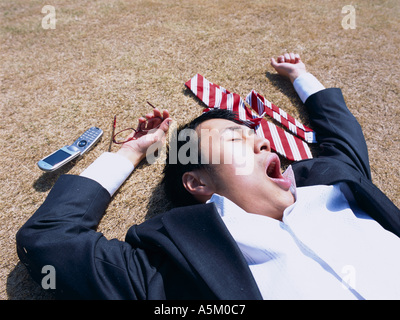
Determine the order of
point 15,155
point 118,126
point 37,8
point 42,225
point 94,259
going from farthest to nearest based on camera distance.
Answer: point 37,8, point 118,126, point 15,155, point 42,225, point 94,259

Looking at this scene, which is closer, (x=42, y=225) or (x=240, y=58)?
(x=42, y=225)

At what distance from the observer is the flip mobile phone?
2279mm

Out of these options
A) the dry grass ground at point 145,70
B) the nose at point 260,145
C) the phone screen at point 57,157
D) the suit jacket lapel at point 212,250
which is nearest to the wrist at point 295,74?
the dry grass ground at point 145,70

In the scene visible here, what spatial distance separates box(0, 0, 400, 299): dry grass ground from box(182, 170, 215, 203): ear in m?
Answer: 0.46

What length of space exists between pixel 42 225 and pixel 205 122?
4.12 feet

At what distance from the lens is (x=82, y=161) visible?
2467 millimetres

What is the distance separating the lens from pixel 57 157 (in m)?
2.35

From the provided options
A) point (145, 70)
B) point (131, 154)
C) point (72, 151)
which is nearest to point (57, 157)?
point (72, 151)

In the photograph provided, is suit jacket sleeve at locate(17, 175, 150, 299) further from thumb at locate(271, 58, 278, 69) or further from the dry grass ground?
thumb at locate(271, 58, 278, 69)

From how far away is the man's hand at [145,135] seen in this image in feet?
7.95

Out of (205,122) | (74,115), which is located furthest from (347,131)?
(74,115)

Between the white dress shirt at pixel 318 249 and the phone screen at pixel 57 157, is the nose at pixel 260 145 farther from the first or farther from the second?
the phone screen at pixel 57 157

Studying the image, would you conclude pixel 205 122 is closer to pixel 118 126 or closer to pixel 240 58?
pixel 118 126

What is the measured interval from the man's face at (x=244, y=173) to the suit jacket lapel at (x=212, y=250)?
0.79 feet
